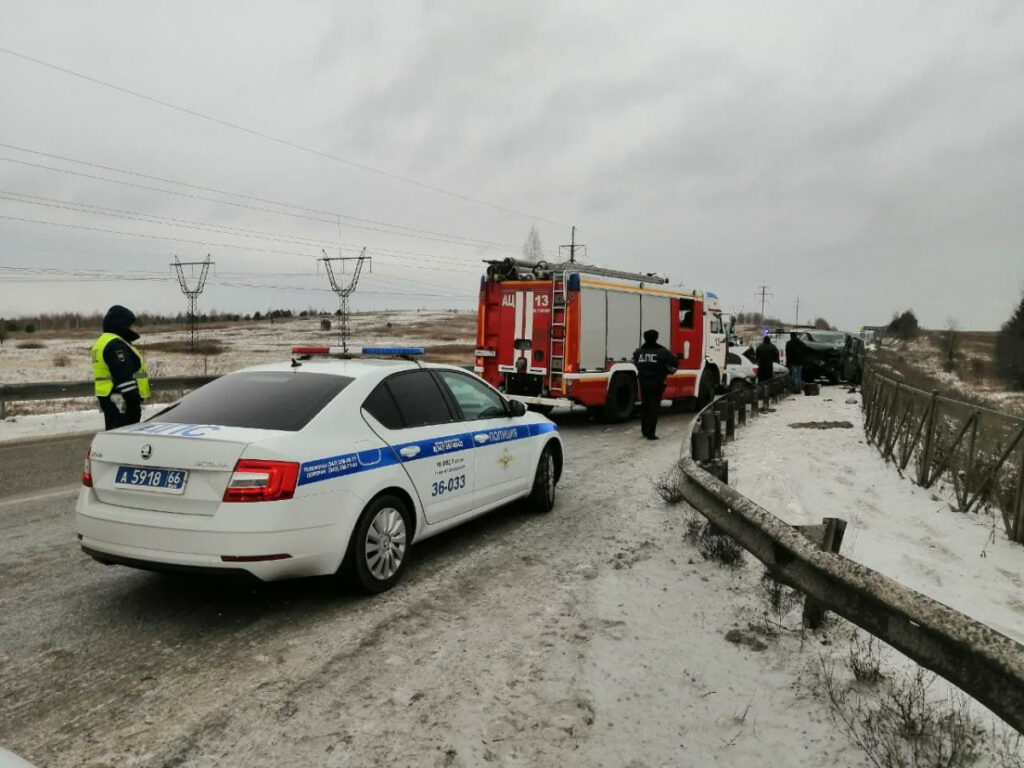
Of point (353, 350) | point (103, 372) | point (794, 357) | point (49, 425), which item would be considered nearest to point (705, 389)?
point (794, 357)

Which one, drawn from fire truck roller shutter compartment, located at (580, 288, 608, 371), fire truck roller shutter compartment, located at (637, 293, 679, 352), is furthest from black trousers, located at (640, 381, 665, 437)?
fire truck roller shutter compartment, located at (637, 293, 679, 352)

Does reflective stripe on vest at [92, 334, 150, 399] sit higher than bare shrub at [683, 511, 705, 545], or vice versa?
reflective stripe on vest at [92, 334, 150, 399]

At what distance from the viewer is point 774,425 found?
564 inches

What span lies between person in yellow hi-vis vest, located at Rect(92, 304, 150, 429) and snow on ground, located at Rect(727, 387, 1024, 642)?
6783 millimetres

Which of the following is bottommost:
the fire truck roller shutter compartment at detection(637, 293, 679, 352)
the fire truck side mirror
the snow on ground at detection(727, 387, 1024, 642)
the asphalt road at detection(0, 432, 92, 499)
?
the snow on ground at detection(727, 387, 1024, 642)

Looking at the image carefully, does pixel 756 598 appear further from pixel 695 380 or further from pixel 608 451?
pixel 695 380

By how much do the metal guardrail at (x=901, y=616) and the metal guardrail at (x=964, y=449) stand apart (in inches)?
204

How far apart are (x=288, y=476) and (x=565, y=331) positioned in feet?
29.3

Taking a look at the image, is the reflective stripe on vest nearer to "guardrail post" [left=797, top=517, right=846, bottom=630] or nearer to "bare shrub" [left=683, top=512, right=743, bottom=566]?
"bare shrub" [left=683, top=512, right=743, bottom=566]

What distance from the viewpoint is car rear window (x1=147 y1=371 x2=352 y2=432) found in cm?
432

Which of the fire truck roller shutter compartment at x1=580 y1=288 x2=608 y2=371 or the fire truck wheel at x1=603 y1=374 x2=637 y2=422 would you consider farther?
the fire truck wheel at x1=603 y1=374 x2=637 y2=422

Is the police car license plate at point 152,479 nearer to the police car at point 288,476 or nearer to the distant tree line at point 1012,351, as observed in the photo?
the police car at point 288,476

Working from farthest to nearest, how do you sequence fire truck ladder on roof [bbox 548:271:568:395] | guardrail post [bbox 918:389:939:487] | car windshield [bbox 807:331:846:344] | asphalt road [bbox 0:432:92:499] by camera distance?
car windshield [bbox 807:331:846:344]
fire truck ladder on roof [bbox 548:271:568:395]
guardrail post [bbox 918:389:939:487]
asphalt road [bbox 0:432:92:499]

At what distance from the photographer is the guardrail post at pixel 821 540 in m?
3.71
